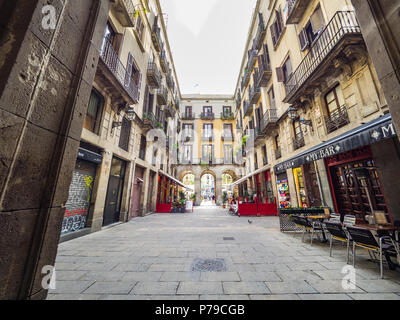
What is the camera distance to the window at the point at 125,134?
862 cm

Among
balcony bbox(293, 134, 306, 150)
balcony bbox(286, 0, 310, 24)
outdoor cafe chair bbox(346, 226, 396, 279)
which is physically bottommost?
outdoor cafe chair bbox(346, 226, 396, 279)

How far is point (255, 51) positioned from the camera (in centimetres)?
1480

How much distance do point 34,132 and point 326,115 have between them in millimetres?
9825

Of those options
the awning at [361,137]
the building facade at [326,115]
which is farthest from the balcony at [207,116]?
the awning at [361,137]

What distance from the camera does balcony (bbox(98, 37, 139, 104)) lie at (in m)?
6.27

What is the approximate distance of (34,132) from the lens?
1656 mm

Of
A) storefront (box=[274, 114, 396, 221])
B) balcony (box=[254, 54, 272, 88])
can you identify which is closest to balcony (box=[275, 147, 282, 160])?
storefront (box=[274, 114, 396, 221])

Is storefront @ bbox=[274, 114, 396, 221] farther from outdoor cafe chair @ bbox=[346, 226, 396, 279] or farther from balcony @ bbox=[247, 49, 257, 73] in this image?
balcony @ bbox=[247, 49, 257, 73]

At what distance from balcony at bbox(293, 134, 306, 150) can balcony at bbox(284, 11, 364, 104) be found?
2105 mm

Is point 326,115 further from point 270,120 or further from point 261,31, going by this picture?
point 261,31

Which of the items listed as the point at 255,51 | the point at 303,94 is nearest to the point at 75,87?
the point at 303,94

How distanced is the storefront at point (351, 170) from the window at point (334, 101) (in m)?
1.81

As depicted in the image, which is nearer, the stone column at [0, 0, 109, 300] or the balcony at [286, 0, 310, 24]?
the stone column at [0, 0, 109, 300]
